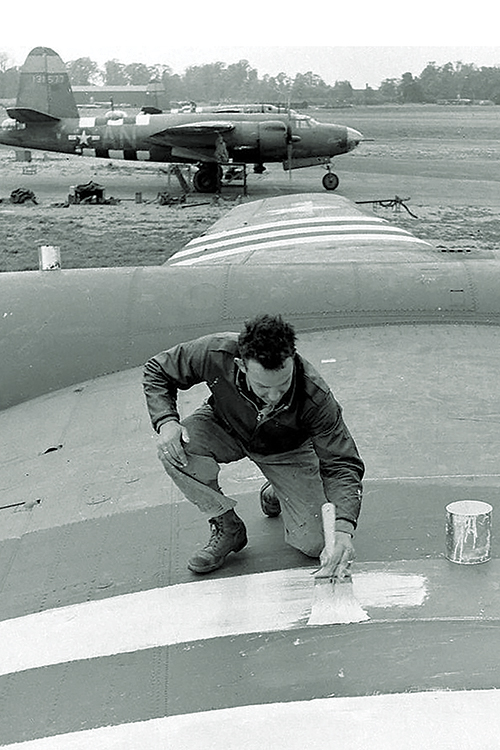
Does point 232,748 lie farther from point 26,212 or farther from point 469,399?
point 26,212

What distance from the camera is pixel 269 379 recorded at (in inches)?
125

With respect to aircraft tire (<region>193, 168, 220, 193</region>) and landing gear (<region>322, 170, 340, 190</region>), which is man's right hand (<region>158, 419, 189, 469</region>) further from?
landing gear (<region>322, 170, 340, 190</region>)

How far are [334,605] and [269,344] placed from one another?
3.02 ft

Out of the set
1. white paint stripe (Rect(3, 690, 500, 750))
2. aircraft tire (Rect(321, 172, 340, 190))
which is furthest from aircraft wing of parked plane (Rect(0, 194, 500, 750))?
aircraft tire (Rect(321, 172, 340, 190))

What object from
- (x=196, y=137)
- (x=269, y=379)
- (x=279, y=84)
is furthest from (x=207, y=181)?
(x=279, y=84)

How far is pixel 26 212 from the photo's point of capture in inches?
837

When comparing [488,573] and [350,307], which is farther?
[350,307]

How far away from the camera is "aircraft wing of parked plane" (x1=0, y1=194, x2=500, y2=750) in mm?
2824

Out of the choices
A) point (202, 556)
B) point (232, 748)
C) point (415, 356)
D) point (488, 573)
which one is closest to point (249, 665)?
point (232, 748)

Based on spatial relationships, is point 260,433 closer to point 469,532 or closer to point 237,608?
point 237,608

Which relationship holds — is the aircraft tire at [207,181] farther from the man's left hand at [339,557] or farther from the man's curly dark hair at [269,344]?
the man's left hand at [339,557]

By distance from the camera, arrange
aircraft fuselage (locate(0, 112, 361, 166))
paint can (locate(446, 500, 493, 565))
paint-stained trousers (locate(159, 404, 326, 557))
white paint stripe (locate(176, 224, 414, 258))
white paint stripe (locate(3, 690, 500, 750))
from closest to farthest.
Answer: white paint stripe (locate(3, 690, 500, 750))
paint can (locate(446, 500, 493, 565))
paint-stained trousers (locate(159, 404, 326, 557))
white paint stripe (locate(176, 224, 414, 258))
aircraft fuselage (locate(0, 112, 361, 166))

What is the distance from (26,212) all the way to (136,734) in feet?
64.2

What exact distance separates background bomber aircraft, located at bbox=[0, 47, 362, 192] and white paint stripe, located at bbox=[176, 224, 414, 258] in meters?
15.6
